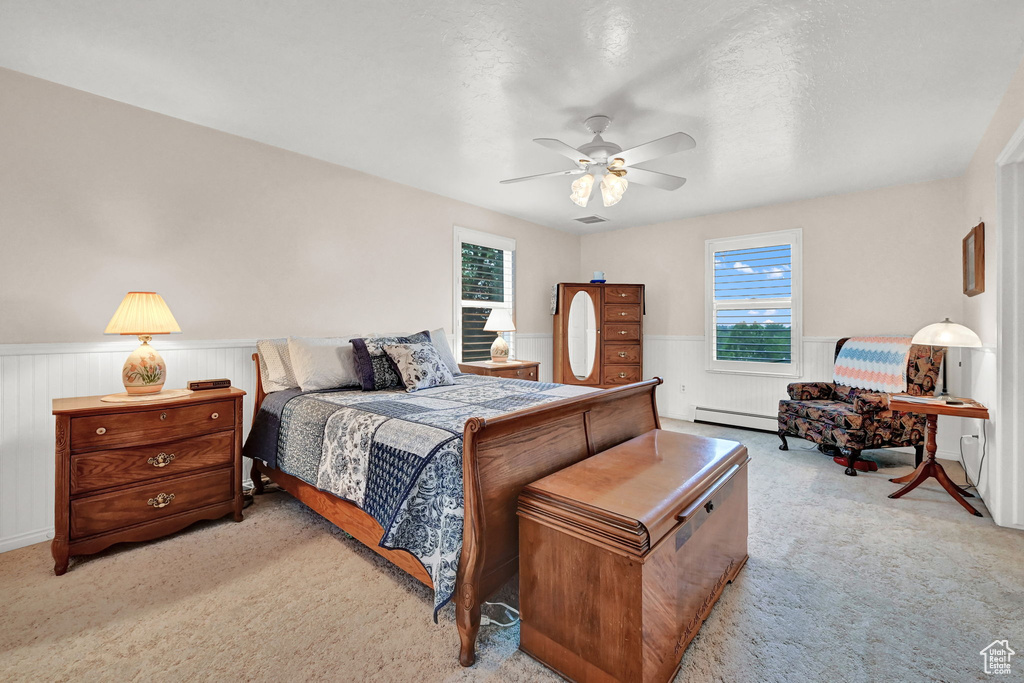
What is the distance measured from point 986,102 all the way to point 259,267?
4.77 m

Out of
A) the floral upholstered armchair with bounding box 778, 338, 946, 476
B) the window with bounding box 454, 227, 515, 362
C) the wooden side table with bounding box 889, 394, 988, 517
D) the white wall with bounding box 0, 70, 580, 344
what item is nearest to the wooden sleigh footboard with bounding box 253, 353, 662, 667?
the white wall with bounding box 0, 70, 580, 344

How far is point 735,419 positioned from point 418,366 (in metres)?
3.87

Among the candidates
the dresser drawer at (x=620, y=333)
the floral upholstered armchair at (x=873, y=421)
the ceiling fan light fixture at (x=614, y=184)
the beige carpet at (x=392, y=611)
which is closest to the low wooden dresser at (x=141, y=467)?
the beige carpet at (x=392, y=611)

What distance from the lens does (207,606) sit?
1.88m

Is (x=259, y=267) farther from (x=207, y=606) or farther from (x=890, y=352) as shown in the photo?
(x=890, y=352)

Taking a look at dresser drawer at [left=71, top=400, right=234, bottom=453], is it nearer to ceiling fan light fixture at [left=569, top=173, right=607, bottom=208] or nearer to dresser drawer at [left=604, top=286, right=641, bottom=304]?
ceiling fan light fixture at [left=569, top=173, right=607, bottom=208]

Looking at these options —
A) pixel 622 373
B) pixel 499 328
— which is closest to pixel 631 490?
pixel 499 328

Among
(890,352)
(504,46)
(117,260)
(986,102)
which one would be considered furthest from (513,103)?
(890,352)

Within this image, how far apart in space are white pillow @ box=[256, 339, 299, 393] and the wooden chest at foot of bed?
7.11 ft

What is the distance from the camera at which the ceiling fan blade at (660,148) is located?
7.68 feet

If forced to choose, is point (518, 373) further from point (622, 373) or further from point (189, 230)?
point (189, 230)

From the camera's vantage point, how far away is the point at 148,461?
235cm

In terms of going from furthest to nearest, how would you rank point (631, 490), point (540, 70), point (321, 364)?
1. point (321, 364)
2. point (540, 70)
3. point (631, 490)

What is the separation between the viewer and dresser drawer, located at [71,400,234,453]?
2.17 m
